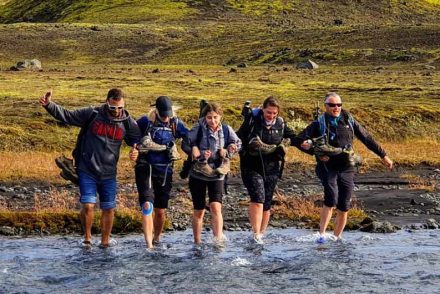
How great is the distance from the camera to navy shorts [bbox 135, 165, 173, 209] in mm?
14094

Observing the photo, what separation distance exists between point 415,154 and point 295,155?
201 inches

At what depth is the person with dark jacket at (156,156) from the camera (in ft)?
46.0

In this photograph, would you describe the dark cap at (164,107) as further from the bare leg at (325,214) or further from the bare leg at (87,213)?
the bare leg at (325,214)

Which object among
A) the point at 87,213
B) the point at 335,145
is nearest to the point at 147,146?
the point at 87,213

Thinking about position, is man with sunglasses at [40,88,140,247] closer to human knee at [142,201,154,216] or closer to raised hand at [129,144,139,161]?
raised hand at [129,144,139,161]

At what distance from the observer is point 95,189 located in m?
14.1

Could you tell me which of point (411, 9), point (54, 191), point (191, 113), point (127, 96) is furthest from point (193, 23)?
point (54, 191)

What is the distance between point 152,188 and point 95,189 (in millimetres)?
980

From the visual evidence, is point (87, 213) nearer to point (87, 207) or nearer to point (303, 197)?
point (87, 207)

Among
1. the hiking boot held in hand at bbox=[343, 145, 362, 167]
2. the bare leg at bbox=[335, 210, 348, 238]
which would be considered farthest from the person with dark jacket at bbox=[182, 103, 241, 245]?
the bare leg at bbox=[335, 210, 348, 238]

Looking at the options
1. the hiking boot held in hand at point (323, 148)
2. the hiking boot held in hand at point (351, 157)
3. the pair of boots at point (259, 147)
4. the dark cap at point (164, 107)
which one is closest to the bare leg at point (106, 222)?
the dark cap at point (164, 107)

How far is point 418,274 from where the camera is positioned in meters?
13.6

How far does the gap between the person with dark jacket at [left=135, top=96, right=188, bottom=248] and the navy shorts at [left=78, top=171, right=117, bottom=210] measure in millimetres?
502

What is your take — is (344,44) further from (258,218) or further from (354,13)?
(258,218)
